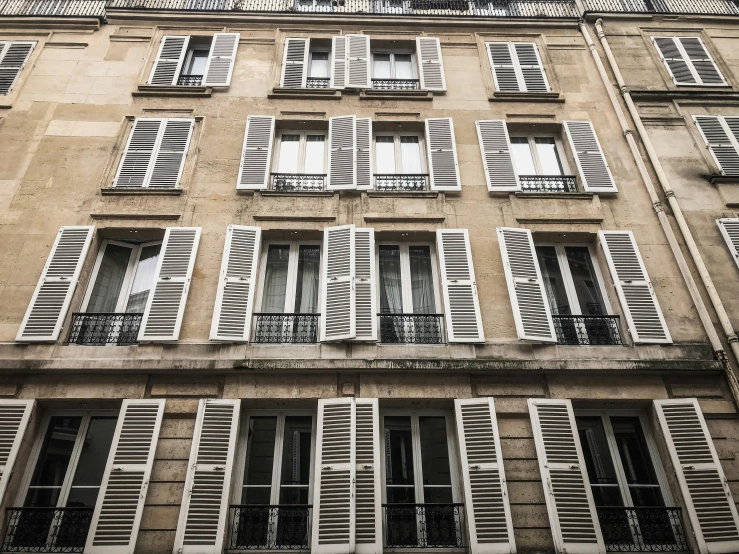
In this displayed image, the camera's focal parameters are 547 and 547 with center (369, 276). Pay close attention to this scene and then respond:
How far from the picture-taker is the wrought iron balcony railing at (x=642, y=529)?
20.7ft

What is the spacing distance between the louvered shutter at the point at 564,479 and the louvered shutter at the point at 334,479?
7.51ft

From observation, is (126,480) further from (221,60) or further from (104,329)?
(221,60)

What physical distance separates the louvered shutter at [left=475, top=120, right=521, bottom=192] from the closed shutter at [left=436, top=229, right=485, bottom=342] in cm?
130

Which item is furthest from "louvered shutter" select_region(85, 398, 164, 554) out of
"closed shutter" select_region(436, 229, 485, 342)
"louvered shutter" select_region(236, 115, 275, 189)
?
"closed shutter" select_region(436, 229, 485, 342)

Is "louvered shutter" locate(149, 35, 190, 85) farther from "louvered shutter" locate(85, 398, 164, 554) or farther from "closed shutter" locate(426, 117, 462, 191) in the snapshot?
"louvered shutter" locate(85, 398, 164, 554)

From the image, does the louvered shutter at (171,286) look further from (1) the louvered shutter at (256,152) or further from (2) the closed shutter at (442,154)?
(2) the closed shutter at (442,154)

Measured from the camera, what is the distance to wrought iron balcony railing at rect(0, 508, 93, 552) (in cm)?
616

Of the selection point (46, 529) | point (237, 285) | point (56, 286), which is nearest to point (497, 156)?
point (237, 285)

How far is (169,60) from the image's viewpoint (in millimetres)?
11062

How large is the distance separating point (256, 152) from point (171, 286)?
295cm

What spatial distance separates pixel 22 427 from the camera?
22.1 feet

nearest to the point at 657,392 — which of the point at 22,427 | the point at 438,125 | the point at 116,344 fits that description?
the point at 438,125

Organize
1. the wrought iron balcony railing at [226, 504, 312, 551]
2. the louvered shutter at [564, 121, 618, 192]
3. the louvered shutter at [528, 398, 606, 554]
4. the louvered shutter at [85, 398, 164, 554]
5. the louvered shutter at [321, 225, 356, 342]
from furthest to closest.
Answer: the louvered shutter at [564, 121, 618, 192] < the louvered shutter at [321, 225, 356, 342] < the wrought iron balcony railing at [226, 504, 312, 551] < the louvered shutter at [528, 398, 606, 554] < the louvered shutter at [85, 398, 164, 554]

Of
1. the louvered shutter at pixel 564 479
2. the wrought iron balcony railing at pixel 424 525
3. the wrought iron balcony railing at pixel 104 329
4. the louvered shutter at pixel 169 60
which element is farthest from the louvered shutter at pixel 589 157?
the louvered shutter at pixel 169 60
